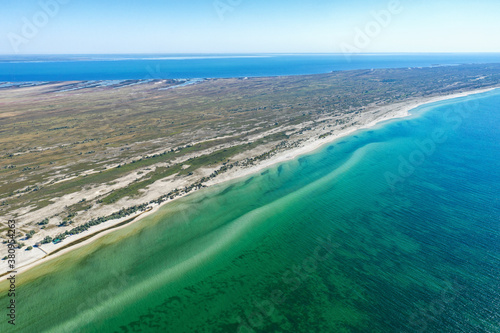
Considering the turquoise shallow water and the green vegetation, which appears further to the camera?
the green vegetation

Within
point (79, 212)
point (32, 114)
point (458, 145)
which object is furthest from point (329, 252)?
point (32, 114)

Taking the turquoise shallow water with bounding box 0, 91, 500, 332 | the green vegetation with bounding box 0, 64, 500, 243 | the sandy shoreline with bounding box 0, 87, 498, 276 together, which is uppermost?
the green vegetation with bounding box 0, 64, 500, 243

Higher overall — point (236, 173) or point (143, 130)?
point (143, 130)

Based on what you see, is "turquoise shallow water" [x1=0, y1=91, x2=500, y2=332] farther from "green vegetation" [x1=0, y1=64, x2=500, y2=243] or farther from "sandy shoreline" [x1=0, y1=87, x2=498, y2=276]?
"green vegetation" [x1=0, y1=64, x2=500, y2=243]

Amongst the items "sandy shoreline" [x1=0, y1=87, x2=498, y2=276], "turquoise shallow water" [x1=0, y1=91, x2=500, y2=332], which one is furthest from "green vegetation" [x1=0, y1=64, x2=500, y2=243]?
"turquoise shallow water" [x1=0, y1=91, x2=500, y2=332]

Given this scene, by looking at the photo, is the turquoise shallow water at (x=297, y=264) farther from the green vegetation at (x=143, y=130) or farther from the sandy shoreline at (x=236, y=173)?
the green vegetation at (x=143, y=130)

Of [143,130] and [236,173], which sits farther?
[143,130]

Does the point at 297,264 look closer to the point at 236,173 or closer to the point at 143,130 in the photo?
the point at 236,173

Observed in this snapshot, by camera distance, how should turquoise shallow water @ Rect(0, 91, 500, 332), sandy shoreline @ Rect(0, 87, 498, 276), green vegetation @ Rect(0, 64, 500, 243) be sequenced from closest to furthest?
turquoise shallow water @ Rect(0, 91, 500, 332)
sandy shoreline @ Rect(0, 87, 498, 276)
green vegetation @ Rect(0, 64, 500, 243)

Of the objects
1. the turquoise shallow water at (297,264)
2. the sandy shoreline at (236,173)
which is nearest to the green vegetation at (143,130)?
the sandy shoreline at (236,173)

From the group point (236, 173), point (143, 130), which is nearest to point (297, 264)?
point (236, 173)
